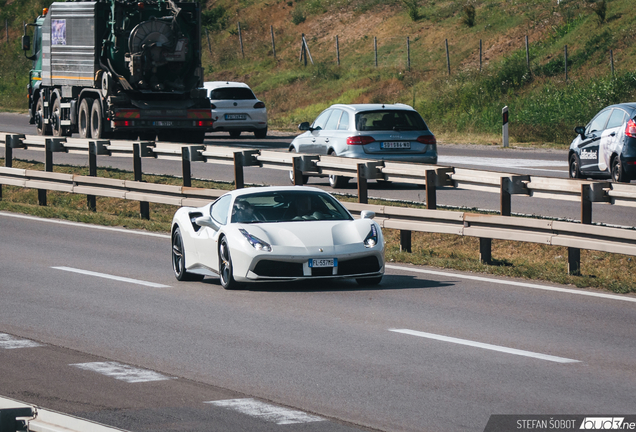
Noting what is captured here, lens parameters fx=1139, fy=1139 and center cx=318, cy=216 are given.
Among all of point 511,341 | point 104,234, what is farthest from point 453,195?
point 511,341

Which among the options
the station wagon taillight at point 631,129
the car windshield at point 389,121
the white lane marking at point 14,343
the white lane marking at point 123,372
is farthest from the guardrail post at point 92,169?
the white lane marking at point 123,372

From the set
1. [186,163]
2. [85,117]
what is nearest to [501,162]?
[186,163]

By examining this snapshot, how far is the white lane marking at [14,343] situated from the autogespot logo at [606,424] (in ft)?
14.8

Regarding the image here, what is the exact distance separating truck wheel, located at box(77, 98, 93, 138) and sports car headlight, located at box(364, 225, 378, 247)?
21098 millimetres

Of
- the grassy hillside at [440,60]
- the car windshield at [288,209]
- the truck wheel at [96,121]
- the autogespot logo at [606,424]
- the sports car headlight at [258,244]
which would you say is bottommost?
the autogespot logo at [606,424]

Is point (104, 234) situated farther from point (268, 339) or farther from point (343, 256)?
point (268, 339)

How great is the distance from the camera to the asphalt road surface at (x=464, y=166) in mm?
17844

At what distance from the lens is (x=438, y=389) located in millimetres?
7270

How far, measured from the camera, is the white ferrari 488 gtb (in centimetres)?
1141

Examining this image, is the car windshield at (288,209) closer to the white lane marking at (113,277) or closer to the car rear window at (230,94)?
the white lane marking at (113,277)

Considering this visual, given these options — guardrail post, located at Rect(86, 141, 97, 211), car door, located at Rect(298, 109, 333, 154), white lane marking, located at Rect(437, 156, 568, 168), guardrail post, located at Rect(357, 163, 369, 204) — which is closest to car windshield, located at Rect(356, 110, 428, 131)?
car door, located at Rect(298, 109, 333, 154)

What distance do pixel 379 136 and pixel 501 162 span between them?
6359mm

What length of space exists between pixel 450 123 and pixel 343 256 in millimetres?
28240

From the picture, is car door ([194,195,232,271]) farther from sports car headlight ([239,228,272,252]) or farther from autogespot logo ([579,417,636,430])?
autogespot logo ([579,417,636,430])
